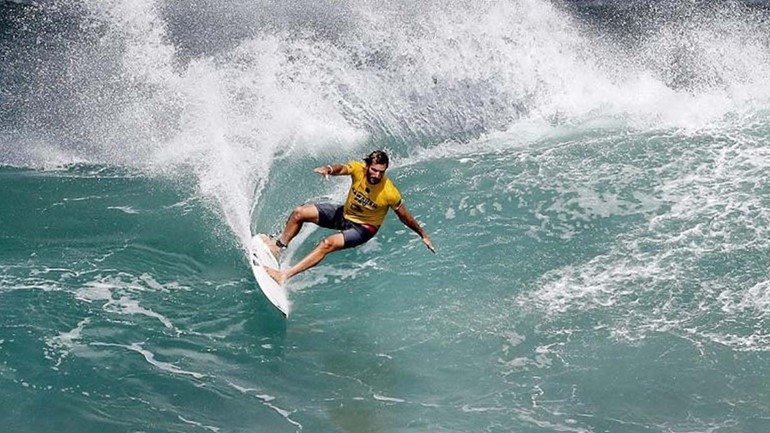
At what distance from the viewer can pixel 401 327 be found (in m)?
12.8

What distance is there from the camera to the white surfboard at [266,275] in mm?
12828

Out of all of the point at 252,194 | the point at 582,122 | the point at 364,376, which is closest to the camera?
the point at 364,376

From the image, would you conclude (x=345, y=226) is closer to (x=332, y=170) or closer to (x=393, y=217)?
(x=332, y=170)

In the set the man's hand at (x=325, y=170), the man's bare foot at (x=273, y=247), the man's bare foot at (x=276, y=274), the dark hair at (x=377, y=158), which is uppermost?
the man's hand at (x=325, y=170)

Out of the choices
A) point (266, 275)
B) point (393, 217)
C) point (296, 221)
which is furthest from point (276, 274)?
point (393, 217)

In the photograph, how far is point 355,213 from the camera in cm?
1289

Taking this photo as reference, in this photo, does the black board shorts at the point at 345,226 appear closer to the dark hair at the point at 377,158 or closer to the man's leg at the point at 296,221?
the man's leg at the point at 296,221

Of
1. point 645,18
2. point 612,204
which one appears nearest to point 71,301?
point 612,204

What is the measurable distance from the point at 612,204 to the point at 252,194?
18.0 feet

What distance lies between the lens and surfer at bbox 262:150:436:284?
12.6m

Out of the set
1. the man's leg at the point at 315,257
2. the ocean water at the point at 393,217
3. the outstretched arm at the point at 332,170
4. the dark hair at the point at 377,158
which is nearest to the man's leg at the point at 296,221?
the man's leg at the point at 315,257

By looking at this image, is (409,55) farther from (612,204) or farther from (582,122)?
(612,204)

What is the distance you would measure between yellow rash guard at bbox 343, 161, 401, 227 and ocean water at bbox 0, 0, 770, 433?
1.24 meters

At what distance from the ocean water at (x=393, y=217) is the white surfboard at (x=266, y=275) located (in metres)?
0.23
